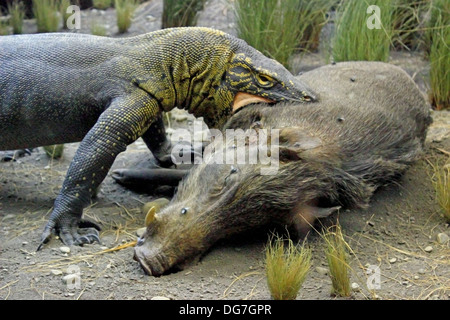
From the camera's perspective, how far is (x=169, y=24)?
8828mm

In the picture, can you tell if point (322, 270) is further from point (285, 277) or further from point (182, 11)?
point (182, 11)

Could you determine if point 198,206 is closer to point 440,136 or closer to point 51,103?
point 51,103

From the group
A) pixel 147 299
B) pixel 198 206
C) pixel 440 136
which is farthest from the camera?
pixel 440 136

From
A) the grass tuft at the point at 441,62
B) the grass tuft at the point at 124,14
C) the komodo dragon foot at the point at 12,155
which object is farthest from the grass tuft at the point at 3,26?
the grass tuft at the point at 441,62

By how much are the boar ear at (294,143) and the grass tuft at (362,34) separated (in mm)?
2907

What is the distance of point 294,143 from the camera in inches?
161

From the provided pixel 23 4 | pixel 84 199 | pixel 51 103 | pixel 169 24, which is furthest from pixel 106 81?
pixel 23 4

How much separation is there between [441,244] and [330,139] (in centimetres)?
102

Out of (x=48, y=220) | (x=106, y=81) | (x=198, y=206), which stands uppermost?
(x=106, y=81)

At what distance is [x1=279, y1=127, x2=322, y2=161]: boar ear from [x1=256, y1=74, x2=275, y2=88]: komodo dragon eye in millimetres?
678

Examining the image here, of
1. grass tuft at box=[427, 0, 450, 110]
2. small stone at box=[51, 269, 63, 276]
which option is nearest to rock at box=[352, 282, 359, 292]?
small stone at box=[51, 269, 63, 276]

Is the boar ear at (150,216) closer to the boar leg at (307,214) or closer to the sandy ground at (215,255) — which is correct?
the sandy ground at (215,255)

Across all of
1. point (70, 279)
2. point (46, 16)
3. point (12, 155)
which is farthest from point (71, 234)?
point (46, 16)

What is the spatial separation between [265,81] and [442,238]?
1.66 meters
